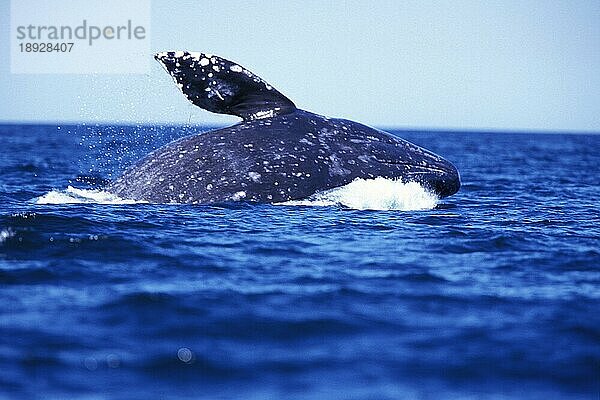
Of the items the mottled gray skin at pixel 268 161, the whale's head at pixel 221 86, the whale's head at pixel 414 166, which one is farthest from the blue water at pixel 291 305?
the whale's head at pixel 221 86

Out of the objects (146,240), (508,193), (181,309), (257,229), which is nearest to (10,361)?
(181,309)

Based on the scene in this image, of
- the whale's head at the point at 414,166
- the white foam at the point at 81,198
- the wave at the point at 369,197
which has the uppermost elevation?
the whale's head at the point at 414,166

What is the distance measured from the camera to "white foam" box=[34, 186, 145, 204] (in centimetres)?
1222

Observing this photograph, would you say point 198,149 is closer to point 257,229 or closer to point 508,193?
point 257,229

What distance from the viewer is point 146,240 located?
9375 mm

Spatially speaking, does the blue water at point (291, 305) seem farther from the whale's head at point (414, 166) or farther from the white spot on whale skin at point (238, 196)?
the whale's head at point (414, 166)

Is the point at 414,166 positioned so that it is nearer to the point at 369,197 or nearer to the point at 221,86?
the point at 369,197

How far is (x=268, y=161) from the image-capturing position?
37.8 feet

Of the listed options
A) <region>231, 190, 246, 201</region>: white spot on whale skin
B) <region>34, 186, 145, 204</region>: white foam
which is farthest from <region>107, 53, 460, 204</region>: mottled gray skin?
<region>34, 186, 145, 204</region>: white foam

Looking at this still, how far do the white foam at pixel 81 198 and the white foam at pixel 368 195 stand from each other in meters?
2.54

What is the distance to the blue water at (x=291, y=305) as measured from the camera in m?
5.27

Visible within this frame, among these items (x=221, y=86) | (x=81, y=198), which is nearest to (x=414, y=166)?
(x=221, y=86)

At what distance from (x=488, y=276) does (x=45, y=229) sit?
4.91 meters

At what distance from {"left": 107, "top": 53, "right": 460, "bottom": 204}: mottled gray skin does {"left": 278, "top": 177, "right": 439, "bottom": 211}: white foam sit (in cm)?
9
